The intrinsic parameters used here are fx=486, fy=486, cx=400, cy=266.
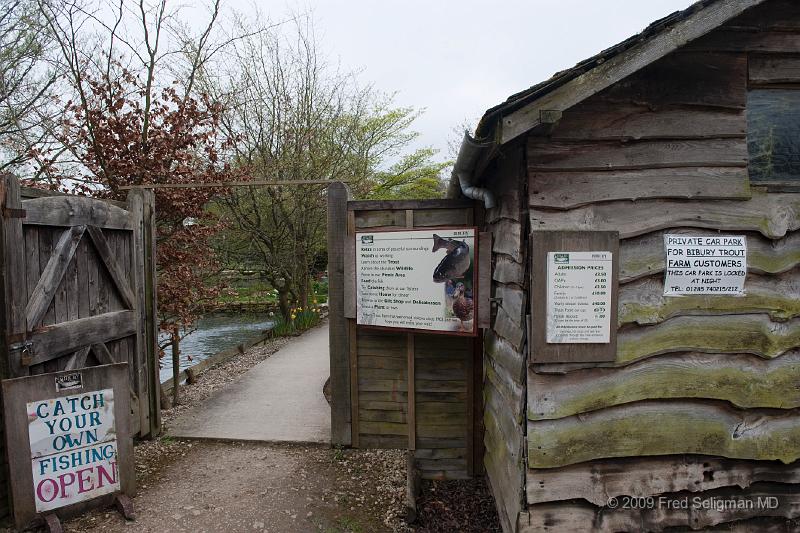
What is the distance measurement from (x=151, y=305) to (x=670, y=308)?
519 centimetres

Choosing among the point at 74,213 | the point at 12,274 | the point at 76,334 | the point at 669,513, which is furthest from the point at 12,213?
the point at 669,513

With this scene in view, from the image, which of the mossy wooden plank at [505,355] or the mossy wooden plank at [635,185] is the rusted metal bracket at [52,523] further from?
the mossy wooden plank at [635,185]

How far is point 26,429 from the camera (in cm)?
353

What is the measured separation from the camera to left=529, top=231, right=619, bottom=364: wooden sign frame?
Answer: 2943mm

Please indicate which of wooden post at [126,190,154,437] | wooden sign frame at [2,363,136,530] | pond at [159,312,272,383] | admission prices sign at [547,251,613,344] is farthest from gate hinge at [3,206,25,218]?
pond at [159,312,272,383]

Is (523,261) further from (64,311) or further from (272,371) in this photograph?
(272,371)

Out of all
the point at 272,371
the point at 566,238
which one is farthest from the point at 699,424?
the point at 272,371

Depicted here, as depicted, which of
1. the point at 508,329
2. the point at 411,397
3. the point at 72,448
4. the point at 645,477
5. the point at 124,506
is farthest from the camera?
the point at 411,397

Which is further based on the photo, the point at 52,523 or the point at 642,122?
the point at 52,523

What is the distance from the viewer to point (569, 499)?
3.02 meters

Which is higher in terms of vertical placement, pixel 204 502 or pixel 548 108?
pixel 548 108

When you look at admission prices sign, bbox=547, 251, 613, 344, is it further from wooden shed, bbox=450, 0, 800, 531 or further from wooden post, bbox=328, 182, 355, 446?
wooden post, bbox=328, 182, 355, 446

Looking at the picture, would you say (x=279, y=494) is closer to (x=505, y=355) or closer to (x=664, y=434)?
(x=505, y=355)

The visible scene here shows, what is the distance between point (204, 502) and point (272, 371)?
172 inches
